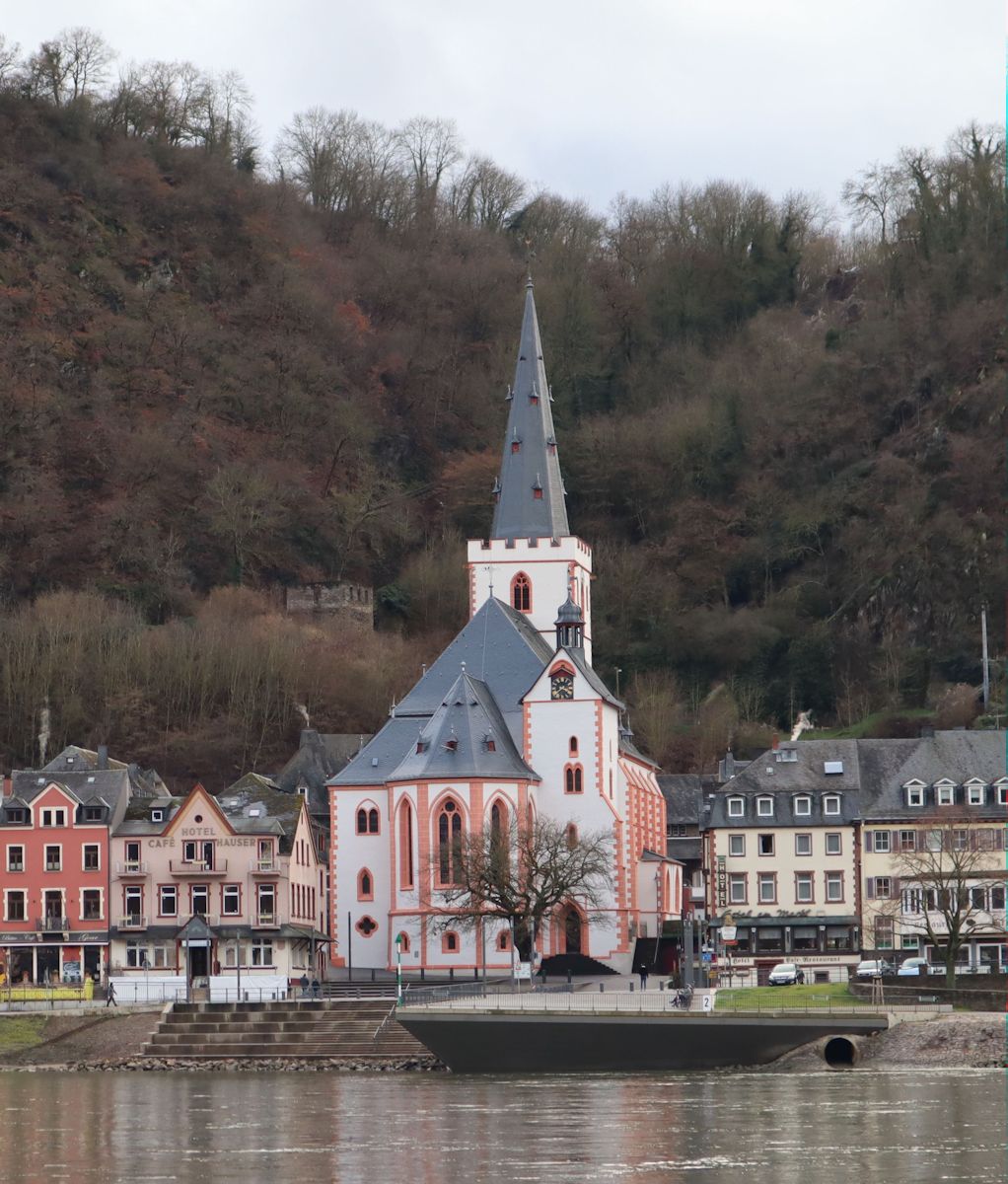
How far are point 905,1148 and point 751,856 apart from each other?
147 feet

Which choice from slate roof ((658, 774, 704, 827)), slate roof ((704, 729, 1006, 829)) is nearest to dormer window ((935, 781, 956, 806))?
slate roof ((704, 729, 1006, 829))

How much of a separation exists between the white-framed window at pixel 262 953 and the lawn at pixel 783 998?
55.7ft

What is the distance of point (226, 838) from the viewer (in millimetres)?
84250

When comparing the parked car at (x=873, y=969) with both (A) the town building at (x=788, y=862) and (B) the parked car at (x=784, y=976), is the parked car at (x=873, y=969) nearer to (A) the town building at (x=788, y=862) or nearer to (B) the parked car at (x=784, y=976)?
(B) the parked car at (x=784, y=976)

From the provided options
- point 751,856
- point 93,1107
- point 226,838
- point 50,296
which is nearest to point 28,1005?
point 226,838

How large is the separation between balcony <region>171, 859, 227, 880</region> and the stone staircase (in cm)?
1137

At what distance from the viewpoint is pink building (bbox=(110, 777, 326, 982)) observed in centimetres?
8344

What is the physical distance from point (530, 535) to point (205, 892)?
874 inches

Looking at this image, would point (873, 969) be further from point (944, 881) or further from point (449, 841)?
point (449, 841)

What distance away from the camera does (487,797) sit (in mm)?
84438

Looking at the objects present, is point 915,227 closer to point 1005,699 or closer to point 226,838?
point 1005,699

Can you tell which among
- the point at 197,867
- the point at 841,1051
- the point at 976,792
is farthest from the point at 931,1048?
the point at 197,867

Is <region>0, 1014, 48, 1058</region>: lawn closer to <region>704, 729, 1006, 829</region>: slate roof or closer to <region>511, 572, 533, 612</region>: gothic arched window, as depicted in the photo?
<region>704, 729, 1006, 829</region>: slate roof

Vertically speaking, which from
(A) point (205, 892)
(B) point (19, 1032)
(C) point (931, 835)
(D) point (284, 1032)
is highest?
(C) point (931, 835)
